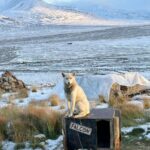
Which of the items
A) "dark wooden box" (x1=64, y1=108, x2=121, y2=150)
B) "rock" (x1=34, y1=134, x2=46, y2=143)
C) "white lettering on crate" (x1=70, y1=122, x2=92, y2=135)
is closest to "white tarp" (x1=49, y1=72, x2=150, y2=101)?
"rock" (x1=34, y1=134, x2=46, y2=143)

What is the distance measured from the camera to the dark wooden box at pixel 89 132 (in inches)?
307

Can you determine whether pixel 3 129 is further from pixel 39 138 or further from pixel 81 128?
pixel 81 128

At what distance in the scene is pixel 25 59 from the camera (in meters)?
37.7

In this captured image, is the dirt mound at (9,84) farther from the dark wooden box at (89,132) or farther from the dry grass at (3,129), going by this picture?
the dark wooden box at (89,132)

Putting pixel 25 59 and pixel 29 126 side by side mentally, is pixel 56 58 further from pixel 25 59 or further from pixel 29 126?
pixel 29 126

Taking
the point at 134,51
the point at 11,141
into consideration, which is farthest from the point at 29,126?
the point at 134,51

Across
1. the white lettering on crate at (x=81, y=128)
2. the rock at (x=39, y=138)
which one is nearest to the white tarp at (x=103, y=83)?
the rock at (x=39, y=138)

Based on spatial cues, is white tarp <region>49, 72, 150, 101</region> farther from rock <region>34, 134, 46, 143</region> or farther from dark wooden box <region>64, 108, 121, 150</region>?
dark wooden box <region>64, 108, 121, 150</region>

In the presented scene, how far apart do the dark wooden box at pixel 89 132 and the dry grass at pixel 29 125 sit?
1.45m

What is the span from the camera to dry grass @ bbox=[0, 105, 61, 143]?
30.6 ft

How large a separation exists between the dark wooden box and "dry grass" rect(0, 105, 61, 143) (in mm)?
1450

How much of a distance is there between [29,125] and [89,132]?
221cm

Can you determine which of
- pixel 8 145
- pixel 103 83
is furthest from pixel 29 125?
pixel 103 83

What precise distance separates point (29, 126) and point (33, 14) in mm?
176856
